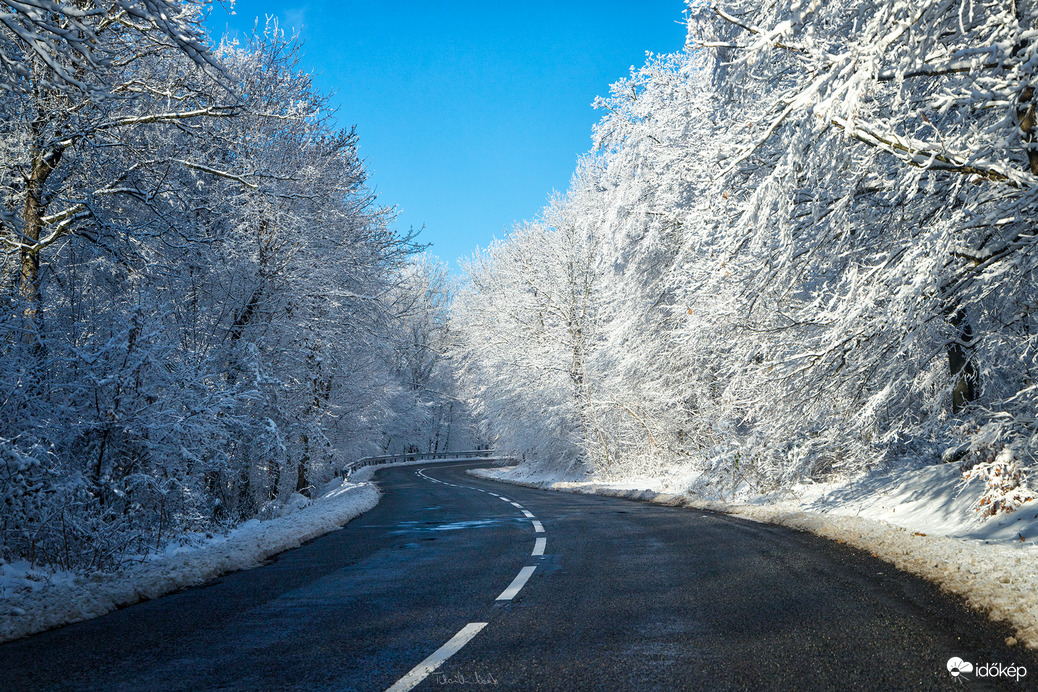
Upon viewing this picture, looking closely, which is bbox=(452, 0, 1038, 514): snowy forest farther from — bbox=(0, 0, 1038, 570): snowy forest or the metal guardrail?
the metal guardrail

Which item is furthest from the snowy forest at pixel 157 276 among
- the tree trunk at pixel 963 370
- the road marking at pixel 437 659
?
the tree trunk at pixel 963 370

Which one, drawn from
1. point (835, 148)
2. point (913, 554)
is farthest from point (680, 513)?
point (835, 148)

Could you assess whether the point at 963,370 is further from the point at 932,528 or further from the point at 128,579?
the point at 128,579

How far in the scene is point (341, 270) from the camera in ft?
59.2

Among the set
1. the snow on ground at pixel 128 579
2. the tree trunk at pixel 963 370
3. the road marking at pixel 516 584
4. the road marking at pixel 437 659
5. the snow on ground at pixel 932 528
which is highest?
the tree trunk at pixel 963 370

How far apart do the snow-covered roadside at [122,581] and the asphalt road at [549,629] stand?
0.24 metres

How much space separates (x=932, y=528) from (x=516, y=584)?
224 inches

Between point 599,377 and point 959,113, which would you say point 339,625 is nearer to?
point 959,113

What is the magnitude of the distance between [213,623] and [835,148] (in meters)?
7.25

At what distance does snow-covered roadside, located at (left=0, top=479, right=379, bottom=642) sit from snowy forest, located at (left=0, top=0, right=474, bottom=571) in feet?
1.70

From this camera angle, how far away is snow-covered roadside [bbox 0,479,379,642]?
17.8 feet

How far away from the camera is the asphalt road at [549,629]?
3.78 m

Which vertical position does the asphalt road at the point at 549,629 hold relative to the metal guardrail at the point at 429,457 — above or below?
below

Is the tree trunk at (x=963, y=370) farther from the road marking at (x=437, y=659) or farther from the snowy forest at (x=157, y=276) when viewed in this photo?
the snowy forest at (x=157, y=276)
